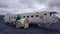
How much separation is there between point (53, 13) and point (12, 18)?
22030 millimetres

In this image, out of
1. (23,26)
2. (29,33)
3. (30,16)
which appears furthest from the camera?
(30,16)

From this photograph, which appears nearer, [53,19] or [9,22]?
[53,19]

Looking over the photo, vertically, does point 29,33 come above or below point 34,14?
below

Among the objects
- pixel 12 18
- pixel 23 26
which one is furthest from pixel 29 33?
pixel 12 18

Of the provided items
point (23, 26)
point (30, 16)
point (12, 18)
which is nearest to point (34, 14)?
point (30, 16)

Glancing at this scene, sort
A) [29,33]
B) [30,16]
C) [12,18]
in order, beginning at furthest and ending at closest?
[12,18]
[30,16]
[29,33]

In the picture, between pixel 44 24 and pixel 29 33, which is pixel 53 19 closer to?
pixel 44 24

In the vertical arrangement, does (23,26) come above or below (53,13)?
below

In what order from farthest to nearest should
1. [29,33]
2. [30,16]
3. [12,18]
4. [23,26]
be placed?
[12,18]
[30,16]
[23,26]
[29,33]

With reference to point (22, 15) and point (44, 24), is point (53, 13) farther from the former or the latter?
point (22, 15)

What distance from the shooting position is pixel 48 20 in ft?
254

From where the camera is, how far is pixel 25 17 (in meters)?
81.0

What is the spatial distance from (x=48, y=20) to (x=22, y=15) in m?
12.9

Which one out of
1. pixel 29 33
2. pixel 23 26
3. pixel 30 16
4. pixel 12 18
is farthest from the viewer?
pixel 12 18
